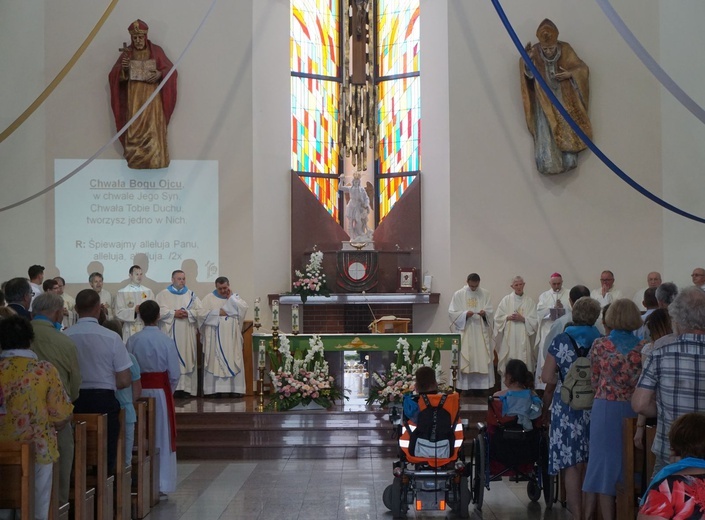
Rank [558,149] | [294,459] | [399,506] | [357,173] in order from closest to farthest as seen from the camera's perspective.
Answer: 1. [399,506]
2. [294,459]
3. [558,149]
4. [357,173]

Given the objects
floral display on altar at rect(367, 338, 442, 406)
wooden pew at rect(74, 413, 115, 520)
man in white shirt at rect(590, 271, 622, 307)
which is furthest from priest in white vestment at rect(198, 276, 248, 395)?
wooden pew at rect(74, 413, 115, 520)

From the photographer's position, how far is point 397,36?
1688 centimetres

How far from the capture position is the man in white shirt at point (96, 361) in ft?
21.4

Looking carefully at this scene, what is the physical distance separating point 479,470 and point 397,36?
1109cm

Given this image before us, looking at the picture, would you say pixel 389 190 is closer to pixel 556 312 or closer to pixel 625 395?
pixel 556 312

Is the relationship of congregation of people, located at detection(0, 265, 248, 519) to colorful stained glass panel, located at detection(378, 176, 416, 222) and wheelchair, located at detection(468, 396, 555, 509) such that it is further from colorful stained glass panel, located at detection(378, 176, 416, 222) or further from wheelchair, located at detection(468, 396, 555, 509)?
colorful stained glass panel, located at detection(378, 176, 416, 222)

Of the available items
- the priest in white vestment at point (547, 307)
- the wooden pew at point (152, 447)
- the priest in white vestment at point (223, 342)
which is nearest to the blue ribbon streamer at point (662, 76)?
the wooden pew at point (152, 447)

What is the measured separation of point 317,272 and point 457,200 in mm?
2389

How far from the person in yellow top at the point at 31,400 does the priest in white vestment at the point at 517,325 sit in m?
9.12

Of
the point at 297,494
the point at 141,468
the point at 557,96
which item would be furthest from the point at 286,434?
the point at 557,96

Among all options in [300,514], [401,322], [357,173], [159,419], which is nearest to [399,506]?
[300,514]

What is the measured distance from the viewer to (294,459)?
1023 centimetres

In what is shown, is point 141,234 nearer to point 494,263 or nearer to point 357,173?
point 357,173

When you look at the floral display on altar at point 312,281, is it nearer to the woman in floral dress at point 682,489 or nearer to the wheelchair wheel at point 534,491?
the wheelchair wheel at point 534,491
